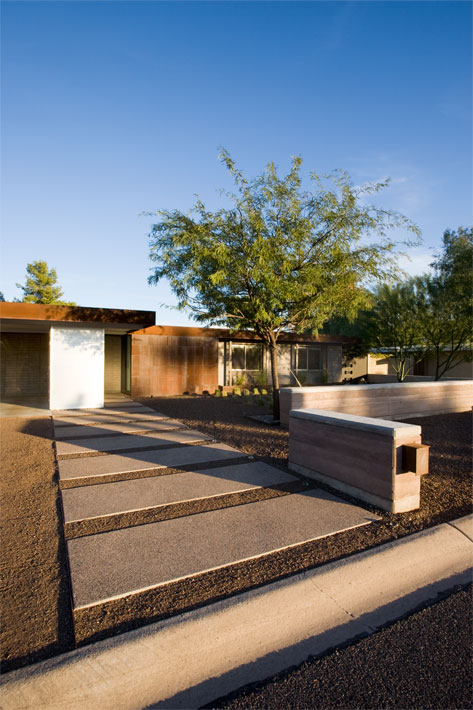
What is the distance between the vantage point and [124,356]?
17.2m

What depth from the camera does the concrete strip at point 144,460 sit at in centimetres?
550

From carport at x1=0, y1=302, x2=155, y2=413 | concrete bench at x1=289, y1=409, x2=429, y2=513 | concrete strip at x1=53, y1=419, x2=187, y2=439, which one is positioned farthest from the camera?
carport at x1=0, y1=302, x2=155, y2=413

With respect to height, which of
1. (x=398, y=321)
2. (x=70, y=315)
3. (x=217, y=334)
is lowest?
(x=217, y=334)

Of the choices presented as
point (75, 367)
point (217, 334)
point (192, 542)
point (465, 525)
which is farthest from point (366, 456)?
point (217, 334)

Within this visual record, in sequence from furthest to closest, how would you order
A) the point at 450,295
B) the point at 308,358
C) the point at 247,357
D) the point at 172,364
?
the point at 308,358 → the point at 247,357 → the point at 172,364 → the point at 450,295

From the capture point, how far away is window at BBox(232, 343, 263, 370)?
18.8m

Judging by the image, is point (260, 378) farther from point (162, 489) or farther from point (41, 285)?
point (41, 285)

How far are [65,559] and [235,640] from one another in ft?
5.62

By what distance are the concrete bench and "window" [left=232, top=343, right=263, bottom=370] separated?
44.1ft

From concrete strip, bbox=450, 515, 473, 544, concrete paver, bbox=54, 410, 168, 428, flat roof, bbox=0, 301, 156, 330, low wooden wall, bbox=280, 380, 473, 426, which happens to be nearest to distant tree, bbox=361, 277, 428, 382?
low wooden wall, bbox=280, 380, 473, 426

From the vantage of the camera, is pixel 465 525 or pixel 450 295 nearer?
pixel 465 525

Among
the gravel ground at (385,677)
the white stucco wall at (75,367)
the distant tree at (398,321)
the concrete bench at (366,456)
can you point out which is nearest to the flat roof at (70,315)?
the white stucco wall at (75,367)

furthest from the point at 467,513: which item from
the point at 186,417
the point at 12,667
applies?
the point at 186,417

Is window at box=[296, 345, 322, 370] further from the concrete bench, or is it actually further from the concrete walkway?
the concrete bench
